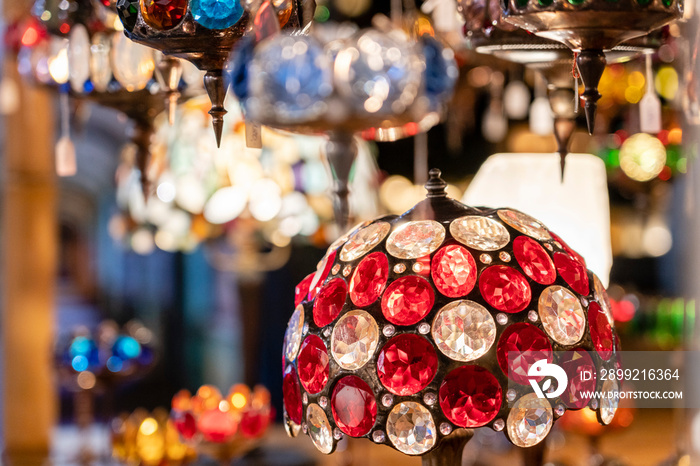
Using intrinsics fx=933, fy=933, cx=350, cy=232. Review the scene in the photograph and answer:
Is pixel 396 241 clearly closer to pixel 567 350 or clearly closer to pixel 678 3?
pixel 567 350

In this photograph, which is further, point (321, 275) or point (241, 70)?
point (321, 275)

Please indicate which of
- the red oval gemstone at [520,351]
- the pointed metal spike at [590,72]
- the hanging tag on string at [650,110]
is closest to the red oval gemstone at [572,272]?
the red oval gemstone at [520,351]

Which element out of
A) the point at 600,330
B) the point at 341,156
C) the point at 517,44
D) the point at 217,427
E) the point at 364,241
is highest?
the point at 517,44

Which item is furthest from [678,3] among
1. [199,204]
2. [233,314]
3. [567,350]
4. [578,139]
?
[233,314]

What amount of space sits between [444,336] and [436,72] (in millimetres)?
293

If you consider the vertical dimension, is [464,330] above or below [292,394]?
above

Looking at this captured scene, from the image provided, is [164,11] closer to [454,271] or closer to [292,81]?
[292,81]

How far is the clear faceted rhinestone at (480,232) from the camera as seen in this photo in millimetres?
1118

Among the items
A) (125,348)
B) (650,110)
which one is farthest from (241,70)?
(125,348)

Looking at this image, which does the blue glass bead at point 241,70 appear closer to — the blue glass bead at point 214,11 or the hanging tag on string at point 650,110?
the blue glass bead at point 214,11

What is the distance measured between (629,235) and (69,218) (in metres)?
3.04

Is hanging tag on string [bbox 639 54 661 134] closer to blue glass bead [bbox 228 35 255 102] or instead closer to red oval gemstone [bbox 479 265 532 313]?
red oval gemstone [bbox 479 265 532 313]

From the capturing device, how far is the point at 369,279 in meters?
1.11

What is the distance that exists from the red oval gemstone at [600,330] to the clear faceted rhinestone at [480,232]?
0.14 m
